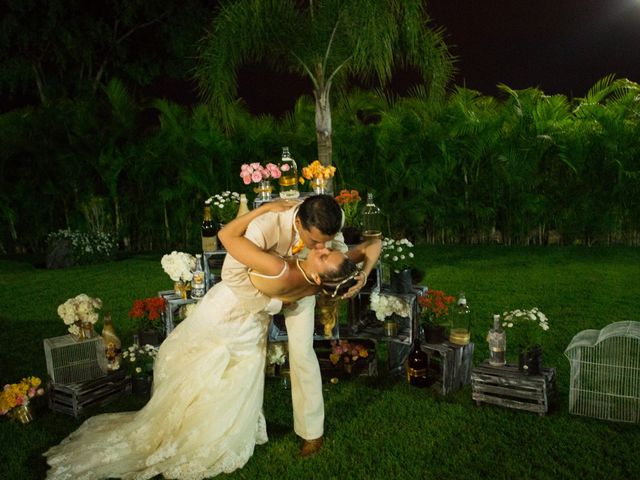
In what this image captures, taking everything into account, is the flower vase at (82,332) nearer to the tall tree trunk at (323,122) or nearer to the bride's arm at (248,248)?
the bride's arm at (248,248)

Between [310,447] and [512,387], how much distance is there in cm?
167

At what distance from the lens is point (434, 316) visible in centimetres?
579

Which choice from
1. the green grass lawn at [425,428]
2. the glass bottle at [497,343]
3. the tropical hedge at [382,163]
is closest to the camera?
the green grass lawn at [425,428]

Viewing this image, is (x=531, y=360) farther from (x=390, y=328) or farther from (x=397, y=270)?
(x=397, y=270)

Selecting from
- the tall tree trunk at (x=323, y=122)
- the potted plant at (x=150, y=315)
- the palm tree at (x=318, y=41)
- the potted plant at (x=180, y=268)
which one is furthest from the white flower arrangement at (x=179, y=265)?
the tall tree trunk at (x=323, y=122)

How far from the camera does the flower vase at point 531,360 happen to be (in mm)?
5141

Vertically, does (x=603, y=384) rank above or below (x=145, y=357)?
below

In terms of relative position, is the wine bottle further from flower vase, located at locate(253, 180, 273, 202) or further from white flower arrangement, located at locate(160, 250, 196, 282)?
white flower arrangement, located at locate(160, 250, 196, 282)

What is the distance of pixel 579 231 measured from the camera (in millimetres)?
11672

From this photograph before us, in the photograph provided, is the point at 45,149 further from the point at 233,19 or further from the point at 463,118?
the point at 463,118

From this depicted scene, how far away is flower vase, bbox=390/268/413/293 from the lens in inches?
230

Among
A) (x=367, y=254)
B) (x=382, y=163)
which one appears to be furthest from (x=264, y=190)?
(x=382, y=163)

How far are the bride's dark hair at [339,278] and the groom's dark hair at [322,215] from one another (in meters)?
0.21

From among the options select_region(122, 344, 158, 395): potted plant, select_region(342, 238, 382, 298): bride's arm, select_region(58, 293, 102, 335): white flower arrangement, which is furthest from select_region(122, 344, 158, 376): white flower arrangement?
select_region(342, 238, 382, 298): bride's arm
